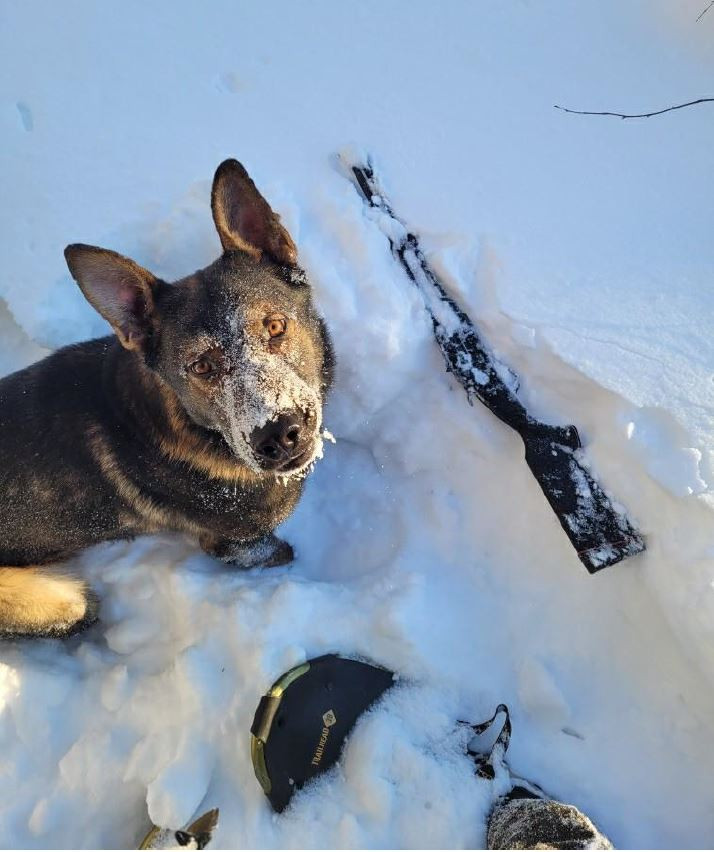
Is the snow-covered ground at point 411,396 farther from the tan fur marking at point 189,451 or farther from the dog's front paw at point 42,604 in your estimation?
the tan fur marking at point 189,451

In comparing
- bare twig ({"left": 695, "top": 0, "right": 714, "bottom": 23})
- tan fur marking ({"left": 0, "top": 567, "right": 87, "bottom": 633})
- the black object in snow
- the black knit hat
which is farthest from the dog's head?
bare twig ({"left": 695, "top": 0, "right": 714, "bottom": 23})

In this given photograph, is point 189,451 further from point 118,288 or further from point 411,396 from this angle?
point 411,396

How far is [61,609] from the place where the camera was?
10.3 ft

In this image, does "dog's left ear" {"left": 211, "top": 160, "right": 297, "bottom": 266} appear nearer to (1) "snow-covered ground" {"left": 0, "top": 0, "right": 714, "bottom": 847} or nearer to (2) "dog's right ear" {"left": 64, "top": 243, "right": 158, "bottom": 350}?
(2) "dog's right ear" {"left": 64, "top": 243, "right": 158, "bottom": 350}

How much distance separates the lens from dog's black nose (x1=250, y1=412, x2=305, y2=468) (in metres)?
2.10

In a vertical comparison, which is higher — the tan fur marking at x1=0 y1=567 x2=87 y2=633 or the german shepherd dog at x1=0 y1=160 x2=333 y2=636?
the german shepherd dog at x1=0 y1=160 x2=333 y2=636

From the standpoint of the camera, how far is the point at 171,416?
2725mm

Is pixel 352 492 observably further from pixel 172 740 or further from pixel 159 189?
pixel 159 189

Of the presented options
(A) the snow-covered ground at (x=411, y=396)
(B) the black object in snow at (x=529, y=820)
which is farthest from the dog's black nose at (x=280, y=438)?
(B) the black object in snow at (x=529, y=820)

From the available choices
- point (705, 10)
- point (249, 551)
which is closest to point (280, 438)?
point (249, 551)

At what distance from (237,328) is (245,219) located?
59cm

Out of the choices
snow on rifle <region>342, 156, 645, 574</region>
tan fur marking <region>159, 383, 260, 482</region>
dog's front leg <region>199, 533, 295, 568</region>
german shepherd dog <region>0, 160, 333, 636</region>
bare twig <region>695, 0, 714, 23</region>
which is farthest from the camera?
bare twig <region>695, 0, 714, 23</region>

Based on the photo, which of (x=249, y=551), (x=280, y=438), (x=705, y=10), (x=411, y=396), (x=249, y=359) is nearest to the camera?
(x=280, y=438)

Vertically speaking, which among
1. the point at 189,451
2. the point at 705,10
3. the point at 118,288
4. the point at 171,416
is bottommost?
the point at 189,451
